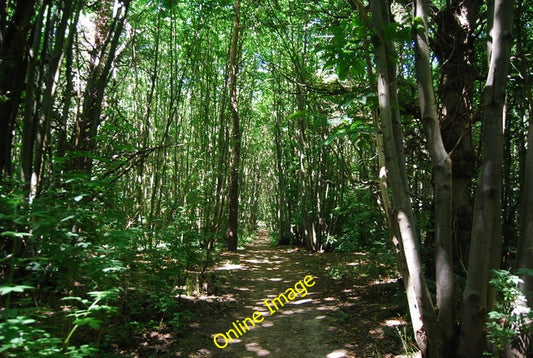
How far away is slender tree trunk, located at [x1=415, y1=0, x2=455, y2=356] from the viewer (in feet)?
7.36

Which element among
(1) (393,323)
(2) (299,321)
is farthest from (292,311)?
(1) (393,323)

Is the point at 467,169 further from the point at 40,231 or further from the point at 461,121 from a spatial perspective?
the point at 40,231

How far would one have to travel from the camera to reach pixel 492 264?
218cm

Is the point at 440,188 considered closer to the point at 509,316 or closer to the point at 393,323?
the point at 509,316

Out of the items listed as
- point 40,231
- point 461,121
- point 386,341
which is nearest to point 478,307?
point 386,341

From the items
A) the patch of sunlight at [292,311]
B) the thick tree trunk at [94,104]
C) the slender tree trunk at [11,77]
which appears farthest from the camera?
the patch of sunlight at [292,311]

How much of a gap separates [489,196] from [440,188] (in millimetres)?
300

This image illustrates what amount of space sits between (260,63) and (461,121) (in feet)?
26.8

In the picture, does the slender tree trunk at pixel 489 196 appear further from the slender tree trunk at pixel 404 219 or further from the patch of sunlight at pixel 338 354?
the patch of sunlight at pixel 338 354

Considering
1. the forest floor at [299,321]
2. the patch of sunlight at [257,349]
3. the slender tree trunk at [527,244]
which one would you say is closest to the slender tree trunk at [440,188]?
the slender tree trunk at [527,244]

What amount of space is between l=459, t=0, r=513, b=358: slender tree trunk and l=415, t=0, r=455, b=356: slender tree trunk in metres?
0.12

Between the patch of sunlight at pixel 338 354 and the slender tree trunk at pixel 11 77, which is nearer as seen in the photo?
the slender tree trunk at pixel 11 77

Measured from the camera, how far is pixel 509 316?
1.96 meters

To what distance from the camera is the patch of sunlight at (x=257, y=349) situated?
339 cm
